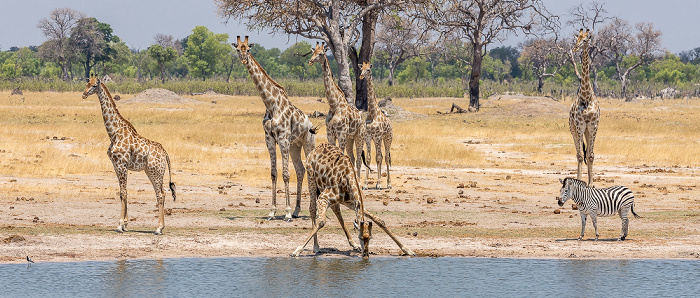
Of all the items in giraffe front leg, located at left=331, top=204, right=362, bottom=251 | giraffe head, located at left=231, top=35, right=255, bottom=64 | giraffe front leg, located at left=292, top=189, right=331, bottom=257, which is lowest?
giraffe front leg, located at left=331, top=204, right=362, bottom=251

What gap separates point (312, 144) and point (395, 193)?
5.19 meters

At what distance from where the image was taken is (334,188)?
42.3ft

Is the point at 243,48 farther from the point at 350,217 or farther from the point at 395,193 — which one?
the point at 395,193

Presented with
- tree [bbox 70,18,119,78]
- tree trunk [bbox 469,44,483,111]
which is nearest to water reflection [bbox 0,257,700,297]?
tree trunk [bbox 469,44,483,111]

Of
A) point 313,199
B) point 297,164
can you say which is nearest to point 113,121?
point 297,164

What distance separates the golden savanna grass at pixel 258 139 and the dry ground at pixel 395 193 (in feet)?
0.31

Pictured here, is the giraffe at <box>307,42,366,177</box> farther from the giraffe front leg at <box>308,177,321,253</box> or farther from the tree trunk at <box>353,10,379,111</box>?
the tree trunk at <box>353,10,379,111</box>

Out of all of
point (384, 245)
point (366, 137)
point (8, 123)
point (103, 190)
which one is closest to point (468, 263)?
point (384, 245)

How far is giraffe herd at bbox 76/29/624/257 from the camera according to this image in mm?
12852

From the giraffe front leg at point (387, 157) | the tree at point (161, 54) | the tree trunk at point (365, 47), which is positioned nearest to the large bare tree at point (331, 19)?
the tree trunk at point (365, 47)

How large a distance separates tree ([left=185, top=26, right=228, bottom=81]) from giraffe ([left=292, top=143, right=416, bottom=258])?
107155mm

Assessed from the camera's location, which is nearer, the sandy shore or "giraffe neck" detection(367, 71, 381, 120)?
the sandy shore

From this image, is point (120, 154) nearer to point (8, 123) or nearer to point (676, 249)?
point (676, 249)

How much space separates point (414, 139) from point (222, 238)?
1961cm
